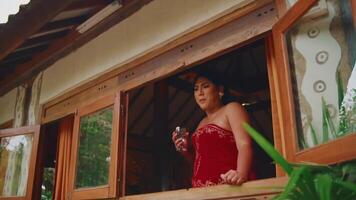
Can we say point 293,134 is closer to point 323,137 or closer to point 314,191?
point 323,137

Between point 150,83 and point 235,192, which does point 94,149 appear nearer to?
point 150,83

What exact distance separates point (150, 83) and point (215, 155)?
0.80 meters

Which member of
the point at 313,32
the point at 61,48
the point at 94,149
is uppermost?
the point at 61,48

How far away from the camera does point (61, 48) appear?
4082mm

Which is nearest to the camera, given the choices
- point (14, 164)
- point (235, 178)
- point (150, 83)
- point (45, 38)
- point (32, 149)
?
point (235, 178)

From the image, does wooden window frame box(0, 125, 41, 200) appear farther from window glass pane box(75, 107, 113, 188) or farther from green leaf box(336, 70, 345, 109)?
green leaf box(336, 70, 345, 109)

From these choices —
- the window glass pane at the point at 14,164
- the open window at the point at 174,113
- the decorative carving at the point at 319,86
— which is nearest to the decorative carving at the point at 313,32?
the decorative carving at the point at 319,86

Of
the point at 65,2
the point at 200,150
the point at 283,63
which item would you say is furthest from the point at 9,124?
the point at 283,63

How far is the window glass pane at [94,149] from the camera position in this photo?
328 cm

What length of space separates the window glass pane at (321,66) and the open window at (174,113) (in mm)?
2379

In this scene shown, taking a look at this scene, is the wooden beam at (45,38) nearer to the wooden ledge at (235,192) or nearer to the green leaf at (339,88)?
the wooden ledge at (235,192)

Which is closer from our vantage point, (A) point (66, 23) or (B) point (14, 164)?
(A) point (66, 23)

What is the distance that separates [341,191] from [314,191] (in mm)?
84

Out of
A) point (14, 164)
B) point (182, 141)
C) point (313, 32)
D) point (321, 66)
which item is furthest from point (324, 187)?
point (14, 164)
